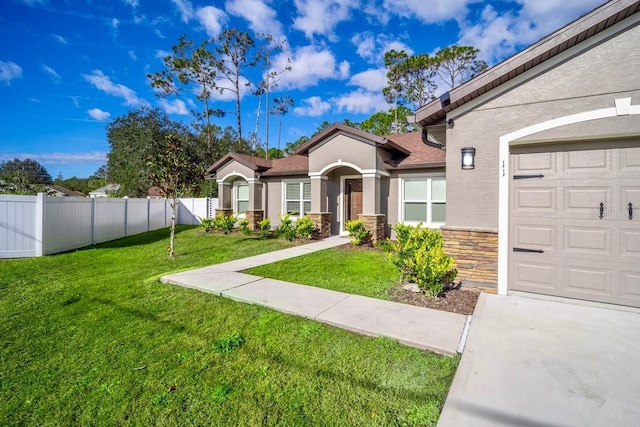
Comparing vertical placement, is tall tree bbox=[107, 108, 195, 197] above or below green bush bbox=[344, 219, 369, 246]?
above

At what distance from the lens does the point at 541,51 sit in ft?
15.5

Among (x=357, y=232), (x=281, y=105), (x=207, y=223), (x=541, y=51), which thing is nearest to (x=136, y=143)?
(x=281, y=105)

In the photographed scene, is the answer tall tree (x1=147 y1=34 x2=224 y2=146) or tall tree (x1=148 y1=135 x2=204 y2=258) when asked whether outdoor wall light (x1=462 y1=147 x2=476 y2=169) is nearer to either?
tall tree (x1=148 y1=135 x2=204 y2=258)

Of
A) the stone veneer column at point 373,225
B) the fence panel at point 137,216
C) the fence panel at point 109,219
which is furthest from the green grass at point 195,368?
the fence panel at point 137,216

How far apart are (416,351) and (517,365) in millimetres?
964

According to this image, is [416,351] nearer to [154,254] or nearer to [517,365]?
[517,365]

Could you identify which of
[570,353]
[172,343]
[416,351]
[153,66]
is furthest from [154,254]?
[153,66]

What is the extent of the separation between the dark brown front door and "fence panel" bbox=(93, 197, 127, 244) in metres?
9.99

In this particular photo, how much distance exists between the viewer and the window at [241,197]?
15.9 meters

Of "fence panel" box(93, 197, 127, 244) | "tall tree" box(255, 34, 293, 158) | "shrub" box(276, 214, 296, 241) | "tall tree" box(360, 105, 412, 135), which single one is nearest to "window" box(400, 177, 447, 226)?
"shrub" box(276, 214, 296, 241)

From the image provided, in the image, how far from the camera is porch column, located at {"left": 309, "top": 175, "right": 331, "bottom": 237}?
1225cm

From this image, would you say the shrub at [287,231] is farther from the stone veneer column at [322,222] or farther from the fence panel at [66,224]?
the fence panel at [66,224]

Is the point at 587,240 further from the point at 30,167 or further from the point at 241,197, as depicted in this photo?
the point at 30,167

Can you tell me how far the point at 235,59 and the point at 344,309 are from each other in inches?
1183
